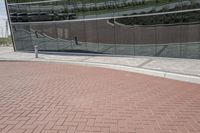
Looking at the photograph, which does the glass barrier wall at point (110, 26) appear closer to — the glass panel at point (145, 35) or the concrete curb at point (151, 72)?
the glass panel at point (145, 35)

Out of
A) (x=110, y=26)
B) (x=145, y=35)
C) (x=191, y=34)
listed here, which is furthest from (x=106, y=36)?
(x=191, y=34)

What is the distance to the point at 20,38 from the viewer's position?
70.6 ft

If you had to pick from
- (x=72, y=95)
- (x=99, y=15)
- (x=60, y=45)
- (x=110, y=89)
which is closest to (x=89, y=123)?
(x=72, y=95)

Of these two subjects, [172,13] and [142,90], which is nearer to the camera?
[142,90]

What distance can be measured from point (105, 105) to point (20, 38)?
17.2 meters

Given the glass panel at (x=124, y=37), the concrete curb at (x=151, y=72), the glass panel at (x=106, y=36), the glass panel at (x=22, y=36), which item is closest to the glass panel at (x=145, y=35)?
the glass panel at (x=124, y=37)

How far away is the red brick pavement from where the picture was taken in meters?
4.89

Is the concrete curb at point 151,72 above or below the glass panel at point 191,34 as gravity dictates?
below

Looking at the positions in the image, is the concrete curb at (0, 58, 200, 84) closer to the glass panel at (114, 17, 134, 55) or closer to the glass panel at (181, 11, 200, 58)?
the glass panel at (114, 17, 134, 55)

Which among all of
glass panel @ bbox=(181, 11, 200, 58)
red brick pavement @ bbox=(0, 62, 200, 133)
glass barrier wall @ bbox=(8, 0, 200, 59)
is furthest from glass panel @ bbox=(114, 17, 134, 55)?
red brick pavement @ bbox=(0, 62, 200, 133)

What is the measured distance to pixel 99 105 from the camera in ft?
20.4

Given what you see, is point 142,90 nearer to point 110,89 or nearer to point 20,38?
point 110,89

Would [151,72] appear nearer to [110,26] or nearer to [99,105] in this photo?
[99,105]

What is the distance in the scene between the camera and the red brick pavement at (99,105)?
4.89 m
